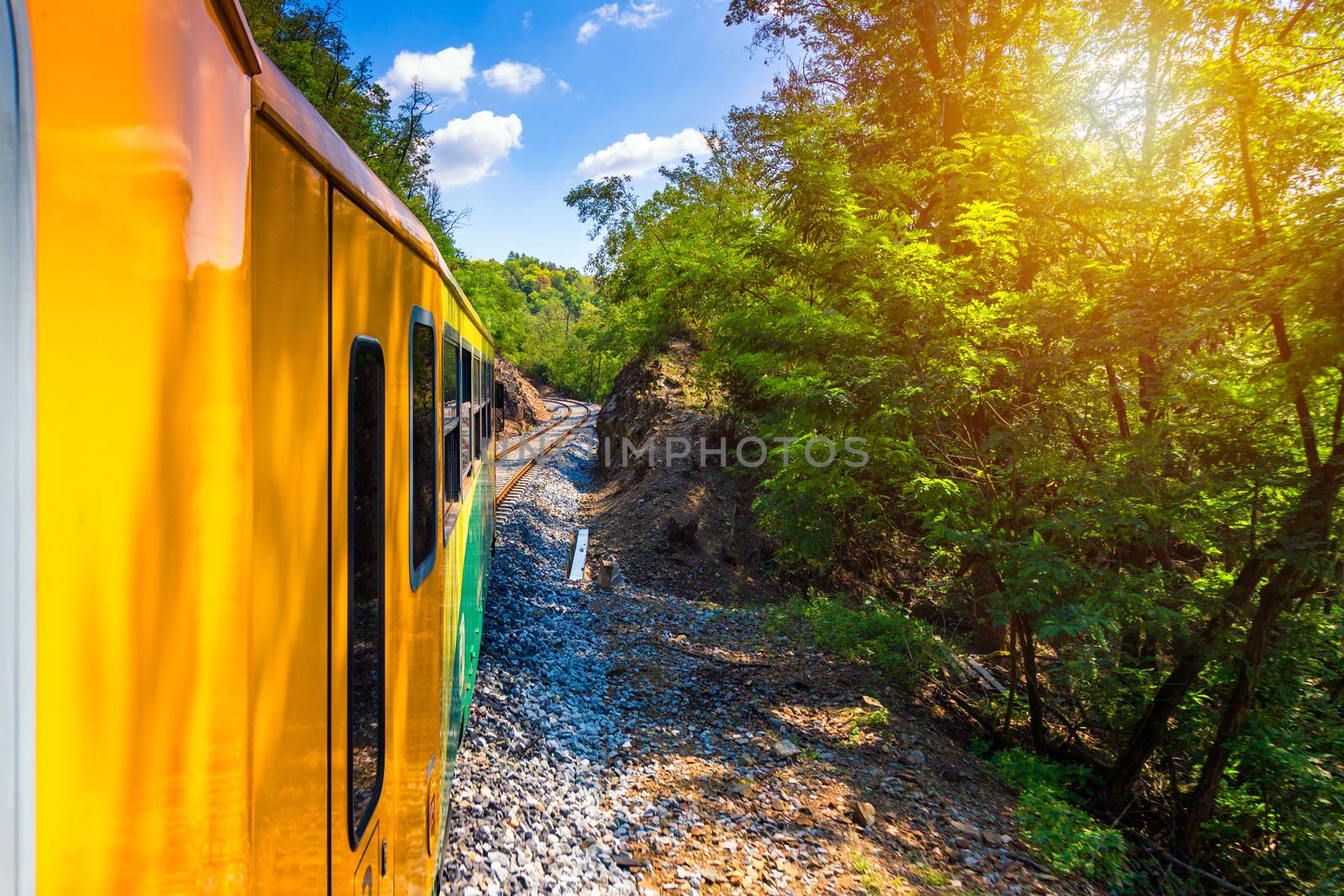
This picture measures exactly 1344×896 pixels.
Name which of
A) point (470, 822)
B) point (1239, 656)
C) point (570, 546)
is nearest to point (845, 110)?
point (570, 546)

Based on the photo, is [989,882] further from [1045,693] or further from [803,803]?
[1045,693]

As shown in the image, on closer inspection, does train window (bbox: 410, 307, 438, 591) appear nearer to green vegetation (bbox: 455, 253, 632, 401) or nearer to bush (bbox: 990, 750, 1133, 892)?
bush (bbox: 990, 750, 1133, 892)

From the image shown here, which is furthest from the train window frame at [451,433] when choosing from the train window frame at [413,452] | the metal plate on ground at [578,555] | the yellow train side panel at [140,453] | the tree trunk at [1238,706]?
the metal plate on ground at [578,555]

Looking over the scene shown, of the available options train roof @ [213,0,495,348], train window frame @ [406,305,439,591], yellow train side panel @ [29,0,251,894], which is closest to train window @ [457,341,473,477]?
train window frame @ [406,305,439,591]

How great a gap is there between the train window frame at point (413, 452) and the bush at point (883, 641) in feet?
20.9

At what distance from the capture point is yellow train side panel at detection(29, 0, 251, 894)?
2.31 ft

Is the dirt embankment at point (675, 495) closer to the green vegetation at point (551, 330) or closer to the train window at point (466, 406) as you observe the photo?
the green vegetation at point (551, 330)

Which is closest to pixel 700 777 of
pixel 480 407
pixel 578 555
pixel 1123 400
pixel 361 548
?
pixel 480 407

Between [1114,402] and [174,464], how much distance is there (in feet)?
24.2

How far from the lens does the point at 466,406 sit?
184 inches

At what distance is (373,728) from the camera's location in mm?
1885

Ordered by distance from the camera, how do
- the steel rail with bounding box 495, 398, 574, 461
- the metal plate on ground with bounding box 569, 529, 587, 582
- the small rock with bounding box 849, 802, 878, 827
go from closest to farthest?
the small rock with bounding box 849, 802, 878, 827 → the metal plate on ground with bounding box 569, 529, 587, 582 → the steel rail with bounding box 495, 398, 574, 461

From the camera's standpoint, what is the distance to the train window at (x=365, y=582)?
5.46 ft

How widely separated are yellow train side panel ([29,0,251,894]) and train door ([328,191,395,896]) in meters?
0.53
